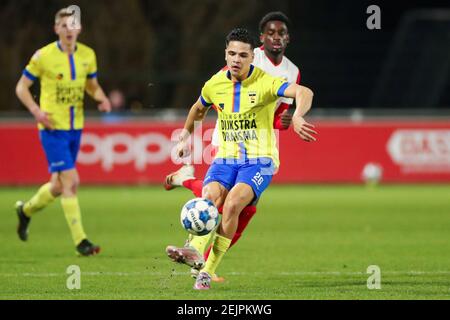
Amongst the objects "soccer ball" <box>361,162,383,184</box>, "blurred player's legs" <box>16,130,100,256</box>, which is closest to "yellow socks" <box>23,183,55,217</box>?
"blurred player's legs" <box>16,130,100,256</box>

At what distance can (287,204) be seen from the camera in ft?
63.2

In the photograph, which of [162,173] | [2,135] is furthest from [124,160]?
[2,135]

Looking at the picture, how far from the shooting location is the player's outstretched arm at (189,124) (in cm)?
952

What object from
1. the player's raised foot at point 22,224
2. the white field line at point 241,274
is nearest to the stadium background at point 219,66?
the player's raised foot at point 22,224

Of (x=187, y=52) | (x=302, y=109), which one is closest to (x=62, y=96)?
(x=302, y=109)

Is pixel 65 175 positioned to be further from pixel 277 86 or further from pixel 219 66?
pixel 219 66

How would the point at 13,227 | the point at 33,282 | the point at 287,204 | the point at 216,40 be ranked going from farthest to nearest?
the point at 216,40
the point at 287,204
the point at 13,227
the point at 33,282

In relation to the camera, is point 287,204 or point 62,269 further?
point 287,204

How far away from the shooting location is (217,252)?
9.23 meters

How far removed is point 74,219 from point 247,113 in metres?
3.66

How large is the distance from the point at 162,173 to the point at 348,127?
418 cm

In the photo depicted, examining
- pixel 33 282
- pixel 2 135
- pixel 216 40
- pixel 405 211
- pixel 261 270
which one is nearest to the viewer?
pixel 33 282

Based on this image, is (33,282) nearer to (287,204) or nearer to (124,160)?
(287,204)

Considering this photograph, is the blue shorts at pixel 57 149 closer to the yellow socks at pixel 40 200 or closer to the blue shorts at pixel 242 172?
the yellow socks at pixel 40 200
